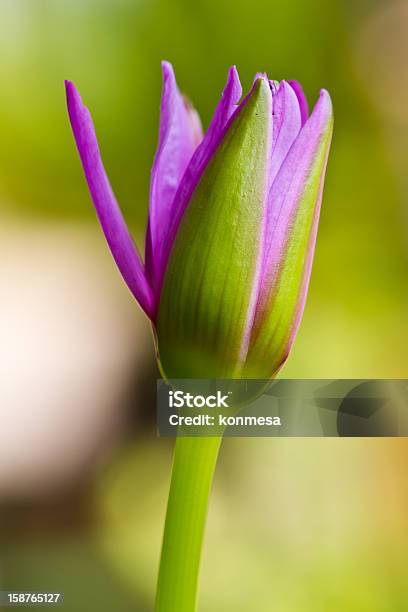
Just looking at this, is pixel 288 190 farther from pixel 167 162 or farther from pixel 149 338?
pixel 149 338

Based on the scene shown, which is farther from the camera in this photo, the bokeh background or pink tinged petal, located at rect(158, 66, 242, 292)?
the bokeh background

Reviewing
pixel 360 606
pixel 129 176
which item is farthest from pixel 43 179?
pixel 360 606

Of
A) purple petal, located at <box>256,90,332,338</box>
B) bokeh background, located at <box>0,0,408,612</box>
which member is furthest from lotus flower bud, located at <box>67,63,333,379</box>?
bokeh background, located at <box>0,0,408,612</box>

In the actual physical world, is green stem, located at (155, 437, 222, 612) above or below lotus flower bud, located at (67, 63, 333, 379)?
below

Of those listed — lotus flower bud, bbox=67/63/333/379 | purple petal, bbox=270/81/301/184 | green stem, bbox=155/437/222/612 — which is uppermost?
purple petal, bbox=270/81/301/184

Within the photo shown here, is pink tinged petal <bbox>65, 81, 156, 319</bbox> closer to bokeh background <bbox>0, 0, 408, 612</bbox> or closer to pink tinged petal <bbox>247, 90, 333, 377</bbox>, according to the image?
pink tinged petal <bbox>247, 90, 333, 377</bbox>

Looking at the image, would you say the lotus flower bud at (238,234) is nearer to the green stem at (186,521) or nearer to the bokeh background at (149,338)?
the green stem at (186,521)
